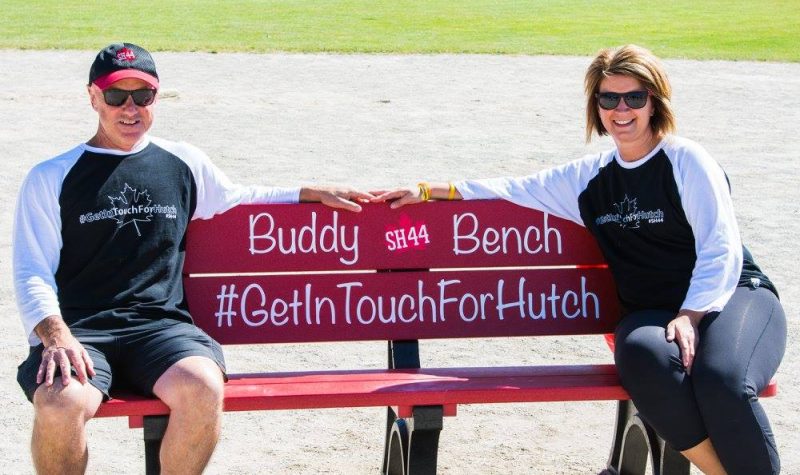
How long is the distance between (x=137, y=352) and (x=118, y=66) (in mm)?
995

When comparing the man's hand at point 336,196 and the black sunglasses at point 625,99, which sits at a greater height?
the black sunglasses at point 625,99

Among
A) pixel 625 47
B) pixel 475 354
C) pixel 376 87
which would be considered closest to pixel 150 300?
pixel 625 47

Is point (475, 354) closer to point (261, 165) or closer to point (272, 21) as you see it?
point (261, 165)

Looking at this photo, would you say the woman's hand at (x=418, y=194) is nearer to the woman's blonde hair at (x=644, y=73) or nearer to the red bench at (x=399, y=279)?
the red bench at (x=399, y=279)

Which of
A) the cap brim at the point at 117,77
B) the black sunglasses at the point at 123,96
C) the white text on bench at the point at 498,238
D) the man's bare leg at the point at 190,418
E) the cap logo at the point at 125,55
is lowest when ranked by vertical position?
the man's bare leg at the point at 190,418

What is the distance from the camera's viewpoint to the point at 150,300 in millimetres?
4391

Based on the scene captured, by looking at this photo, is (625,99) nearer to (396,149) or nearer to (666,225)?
(666,225)

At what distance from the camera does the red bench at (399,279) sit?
16.0ft

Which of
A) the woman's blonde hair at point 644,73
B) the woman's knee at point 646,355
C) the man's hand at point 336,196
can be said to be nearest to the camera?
the woman's knee at point 646,355

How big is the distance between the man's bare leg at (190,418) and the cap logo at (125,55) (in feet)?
3.68

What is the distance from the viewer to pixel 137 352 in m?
4.23

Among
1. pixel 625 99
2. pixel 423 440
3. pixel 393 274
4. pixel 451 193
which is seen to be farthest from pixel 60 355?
pixel 625 99

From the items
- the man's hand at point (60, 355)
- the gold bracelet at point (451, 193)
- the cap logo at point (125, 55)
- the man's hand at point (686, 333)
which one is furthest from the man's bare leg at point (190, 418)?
the man's hand at point (686, 333)

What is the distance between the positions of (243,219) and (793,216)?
530cm
